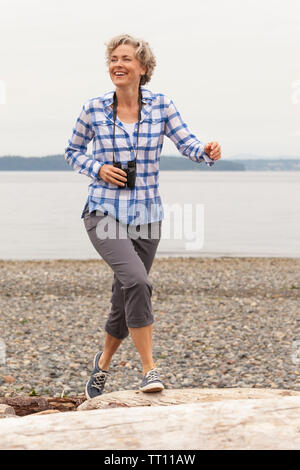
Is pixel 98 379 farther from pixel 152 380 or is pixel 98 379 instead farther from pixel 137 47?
pixel 137 47

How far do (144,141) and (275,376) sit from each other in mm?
4398

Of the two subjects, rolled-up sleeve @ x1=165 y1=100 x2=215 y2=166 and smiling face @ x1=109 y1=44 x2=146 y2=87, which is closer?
smiling face @ x1=109 y1=44 x2=146 y2=87

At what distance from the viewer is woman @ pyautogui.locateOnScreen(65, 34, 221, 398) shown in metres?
4.55

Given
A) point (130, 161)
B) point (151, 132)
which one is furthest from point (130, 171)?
point (151, 132)

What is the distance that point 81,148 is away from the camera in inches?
191

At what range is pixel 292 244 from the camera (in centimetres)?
3500

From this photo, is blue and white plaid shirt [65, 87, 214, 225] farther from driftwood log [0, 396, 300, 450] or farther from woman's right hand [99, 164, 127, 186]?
driftwood log [0, 396, 300, 450]

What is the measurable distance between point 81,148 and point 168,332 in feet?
19.8

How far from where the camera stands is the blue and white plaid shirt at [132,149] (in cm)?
459

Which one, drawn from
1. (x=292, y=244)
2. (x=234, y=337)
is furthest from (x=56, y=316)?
(x=292, y=244)

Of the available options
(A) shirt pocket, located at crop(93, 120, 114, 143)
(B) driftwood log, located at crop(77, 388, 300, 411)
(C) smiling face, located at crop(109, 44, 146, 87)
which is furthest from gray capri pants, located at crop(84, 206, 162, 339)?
(C) smiling face, located at crop(109, 44, 146, 87)

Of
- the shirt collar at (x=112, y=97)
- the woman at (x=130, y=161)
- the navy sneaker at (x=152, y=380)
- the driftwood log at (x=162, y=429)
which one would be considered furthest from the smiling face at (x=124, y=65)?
the driftwood log at (x=162, y=429)

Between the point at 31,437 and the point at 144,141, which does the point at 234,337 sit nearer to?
the point at 144,141

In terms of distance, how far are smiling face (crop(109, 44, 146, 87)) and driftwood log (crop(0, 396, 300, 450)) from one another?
7.52 ft
